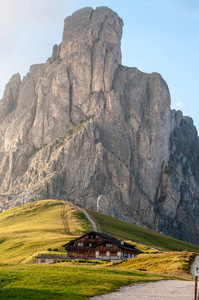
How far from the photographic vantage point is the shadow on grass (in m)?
23.2

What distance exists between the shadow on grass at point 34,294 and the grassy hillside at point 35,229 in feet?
162

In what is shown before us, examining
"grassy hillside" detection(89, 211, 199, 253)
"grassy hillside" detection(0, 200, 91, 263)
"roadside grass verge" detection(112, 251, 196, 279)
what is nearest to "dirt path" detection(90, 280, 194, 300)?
"roadside grass verge" detection(112, 251, 196, 279)

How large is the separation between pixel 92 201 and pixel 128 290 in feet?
546

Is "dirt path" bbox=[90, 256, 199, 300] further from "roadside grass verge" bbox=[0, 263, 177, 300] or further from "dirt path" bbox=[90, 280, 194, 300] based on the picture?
"roadside grass verge" bbox=[0, 263, 177, 300]

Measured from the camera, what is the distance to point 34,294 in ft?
79.3

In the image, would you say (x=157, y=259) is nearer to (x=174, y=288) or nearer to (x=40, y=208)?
(x=174, y=288)

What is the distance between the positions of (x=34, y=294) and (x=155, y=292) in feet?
35.2

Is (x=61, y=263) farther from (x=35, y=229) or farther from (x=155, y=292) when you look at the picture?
(x=35, y=229)

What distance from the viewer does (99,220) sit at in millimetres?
133125

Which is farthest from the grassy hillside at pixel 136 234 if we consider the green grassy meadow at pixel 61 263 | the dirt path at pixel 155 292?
the dirt path at pixel 155 292

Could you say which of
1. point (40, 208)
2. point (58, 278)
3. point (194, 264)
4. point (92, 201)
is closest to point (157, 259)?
point (194, 264)

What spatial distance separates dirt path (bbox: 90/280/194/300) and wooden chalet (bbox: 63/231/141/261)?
3865cm

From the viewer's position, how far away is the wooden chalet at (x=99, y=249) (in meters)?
73.4

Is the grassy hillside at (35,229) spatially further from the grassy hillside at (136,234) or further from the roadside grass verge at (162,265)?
the roadside grass verge at (162,265)
